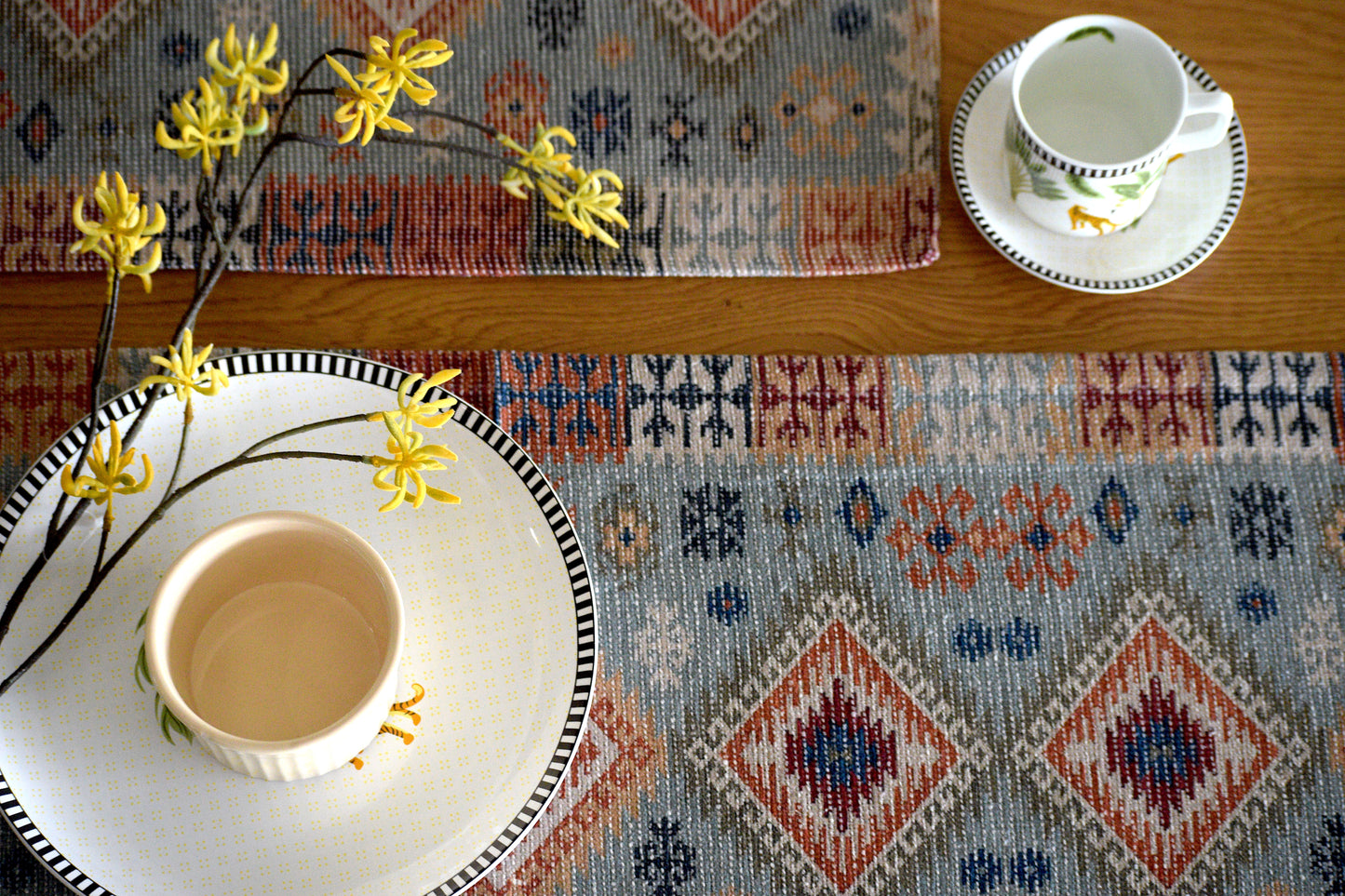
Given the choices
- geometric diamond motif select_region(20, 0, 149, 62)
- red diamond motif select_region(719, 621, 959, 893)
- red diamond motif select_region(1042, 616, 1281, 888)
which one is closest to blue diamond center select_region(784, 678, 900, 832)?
red diamond motif select_region(719, 621, 959, 893)

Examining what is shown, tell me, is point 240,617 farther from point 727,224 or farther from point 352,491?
point 727,224

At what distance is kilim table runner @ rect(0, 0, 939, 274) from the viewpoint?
2.43 feet

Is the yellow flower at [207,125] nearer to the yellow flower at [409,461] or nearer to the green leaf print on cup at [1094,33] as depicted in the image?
the yellow flower at [409,461]

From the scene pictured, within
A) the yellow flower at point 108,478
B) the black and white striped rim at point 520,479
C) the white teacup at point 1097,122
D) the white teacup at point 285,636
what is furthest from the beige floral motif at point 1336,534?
the yellow flower at point 108,478

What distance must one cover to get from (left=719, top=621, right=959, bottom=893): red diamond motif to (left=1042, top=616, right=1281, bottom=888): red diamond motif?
9cm

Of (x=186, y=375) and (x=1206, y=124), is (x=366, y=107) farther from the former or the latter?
(x=1206, y=124)

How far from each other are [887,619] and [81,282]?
565mm

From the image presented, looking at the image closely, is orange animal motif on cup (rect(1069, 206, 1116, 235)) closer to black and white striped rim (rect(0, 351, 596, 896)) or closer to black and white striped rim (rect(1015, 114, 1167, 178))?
black and white striped rim (rect(1015, 114, 1167, 178))

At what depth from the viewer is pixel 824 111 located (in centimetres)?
78

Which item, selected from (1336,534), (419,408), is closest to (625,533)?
(419,408)

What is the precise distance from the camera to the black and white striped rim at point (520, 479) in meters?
0.52

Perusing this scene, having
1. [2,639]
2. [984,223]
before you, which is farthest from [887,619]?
[2,639]

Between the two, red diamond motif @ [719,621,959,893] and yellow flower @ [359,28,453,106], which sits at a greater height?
yellow flower @ [359,28,453,106]

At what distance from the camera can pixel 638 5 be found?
793mm
